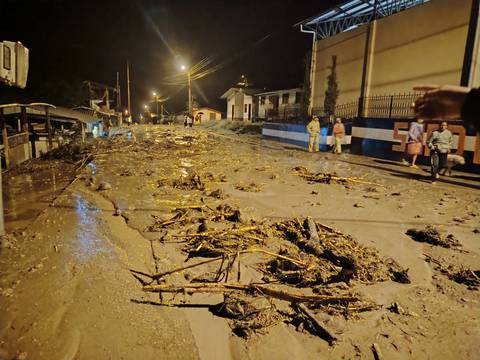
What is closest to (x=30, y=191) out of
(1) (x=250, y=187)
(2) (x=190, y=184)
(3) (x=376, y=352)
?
(2) (x=190, y=184)

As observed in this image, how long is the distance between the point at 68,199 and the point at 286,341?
6423mm

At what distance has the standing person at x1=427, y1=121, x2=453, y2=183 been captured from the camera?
371 inches

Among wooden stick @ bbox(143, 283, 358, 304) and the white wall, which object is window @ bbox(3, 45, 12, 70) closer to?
wooden stick @ bbox(143, 283, 358, 304)

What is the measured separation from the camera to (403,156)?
45.0 ft

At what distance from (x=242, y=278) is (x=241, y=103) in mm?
46012

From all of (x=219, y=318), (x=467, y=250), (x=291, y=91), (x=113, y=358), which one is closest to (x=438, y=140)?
(x=467, y=250)

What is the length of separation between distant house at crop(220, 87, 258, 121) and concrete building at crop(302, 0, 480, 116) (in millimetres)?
18895

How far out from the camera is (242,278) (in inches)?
155

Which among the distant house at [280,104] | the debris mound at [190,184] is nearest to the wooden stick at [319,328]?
the debris mound at [190,184]

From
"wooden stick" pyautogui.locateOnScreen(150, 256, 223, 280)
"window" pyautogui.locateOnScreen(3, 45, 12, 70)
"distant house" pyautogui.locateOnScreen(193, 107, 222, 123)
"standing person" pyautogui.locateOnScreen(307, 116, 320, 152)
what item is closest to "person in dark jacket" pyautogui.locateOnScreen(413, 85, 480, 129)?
"wooden stick" pyautogui.locateOnScreen(150, 256, 223, 280)

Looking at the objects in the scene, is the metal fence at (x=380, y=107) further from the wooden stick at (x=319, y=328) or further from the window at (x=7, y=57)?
the window at (x=7, y=57)

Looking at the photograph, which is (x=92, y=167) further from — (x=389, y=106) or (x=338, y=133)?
(x=389, y=106)

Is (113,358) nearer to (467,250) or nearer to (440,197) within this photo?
(467,250)

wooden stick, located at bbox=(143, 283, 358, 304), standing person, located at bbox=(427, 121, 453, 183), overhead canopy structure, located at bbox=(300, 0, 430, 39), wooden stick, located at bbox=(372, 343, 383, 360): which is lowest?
wooden stick, located at bbox=(372, 343, 383, 360)
